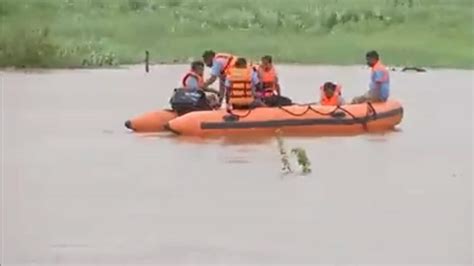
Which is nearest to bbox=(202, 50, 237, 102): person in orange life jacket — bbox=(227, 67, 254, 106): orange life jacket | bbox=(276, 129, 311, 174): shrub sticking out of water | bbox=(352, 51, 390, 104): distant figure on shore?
bbox=(227, 67, 254, 106): orange life jacket

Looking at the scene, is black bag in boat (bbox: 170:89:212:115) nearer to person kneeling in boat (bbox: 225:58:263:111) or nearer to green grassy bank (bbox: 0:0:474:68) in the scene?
person kneeling in boat (bbox: 225:58:263:111)

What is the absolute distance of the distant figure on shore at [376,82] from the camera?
1800cm

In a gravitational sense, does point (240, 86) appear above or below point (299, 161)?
above

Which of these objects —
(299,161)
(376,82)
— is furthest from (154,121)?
(299,161)

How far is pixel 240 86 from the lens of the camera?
1695cm

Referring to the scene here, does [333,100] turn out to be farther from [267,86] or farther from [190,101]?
[190,101]

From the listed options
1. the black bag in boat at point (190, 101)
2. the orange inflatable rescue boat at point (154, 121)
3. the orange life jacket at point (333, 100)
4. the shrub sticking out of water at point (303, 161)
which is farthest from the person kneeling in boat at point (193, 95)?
the shrub sticking out of water at point (303, 161)

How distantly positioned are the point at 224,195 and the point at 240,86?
386cm

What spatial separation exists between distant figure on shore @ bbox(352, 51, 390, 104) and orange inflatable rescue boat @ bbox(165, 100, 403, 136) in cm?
37

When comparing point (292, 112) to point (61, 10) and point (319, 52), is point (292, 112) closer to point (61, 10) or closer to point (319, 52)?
point (319, 52)

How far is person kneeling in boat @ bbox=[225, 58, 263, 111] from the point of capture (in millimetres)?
16906

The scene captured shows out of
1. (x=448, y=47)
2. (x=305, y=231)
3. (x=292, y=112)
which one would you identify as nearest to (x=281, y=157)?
(x=292, y=112)

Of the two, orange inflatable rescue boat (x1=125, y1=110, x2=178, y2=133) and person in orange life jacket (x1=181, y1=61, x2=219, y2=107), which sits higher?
person in orange life jacket (x1=181, y1=61, x2=219, y2=107)

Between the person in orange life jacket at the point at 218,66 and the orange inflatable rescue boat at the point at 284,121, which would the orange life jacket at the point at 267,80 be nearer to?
the person in orange life jacket at the point at 218,66
